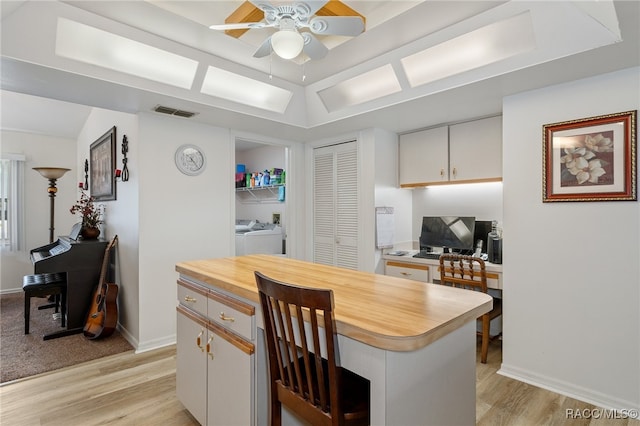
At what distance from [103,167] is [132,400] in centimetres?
280

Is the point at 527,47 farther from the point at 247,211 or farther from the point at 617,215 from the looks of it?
the point at 247,211

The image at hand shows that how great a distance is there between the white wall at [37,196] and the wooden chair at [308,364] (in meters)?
5.62

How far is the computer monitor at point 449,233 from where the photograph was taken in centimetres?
336

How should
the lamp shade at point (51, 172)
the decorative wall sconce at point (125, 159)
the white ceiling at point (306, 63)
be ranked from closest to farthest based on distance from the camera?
the white ceiling at point (306, 63)
the decorative wall sconce at point (125, 159)
the lamp shade at point (51, 172)

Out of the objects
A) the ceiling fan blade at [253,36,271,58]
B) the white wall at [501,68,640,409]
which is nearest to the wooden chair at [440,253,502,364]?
the white wall at [501,68,640,409]

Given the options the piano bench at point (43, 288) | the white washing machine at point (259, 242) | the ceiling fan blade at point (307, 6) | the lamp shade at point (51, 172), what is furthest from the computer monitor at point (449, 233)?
the lamp shade at point (51, 172)

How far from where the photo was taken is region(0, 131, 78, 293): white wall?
4918 mm

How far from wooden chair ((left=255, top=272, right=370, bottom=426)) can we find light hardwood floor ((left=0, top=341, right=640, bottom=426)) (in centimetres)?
116

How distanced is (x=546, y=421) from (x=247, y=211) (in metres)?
5.17

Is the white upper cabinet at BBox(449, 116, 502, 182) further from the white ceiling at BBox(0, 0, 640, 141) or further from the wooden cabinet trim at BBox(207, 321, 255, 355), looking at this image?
the wooden cabinet trim at BBox(207, 321, 255, 355)

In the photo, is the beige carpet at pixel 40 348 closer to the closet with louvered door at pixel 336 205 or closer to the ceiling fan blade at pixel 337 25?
the closet with louvered door at pixel 336 205

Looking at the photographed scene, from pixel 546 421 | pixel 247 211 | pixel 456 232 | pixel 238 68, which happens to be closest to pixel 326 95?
pixel 238 68

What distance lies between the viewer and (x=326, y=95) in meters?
3.27

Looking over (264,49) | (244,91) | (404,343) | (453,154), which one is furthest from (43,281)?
(453,154)
